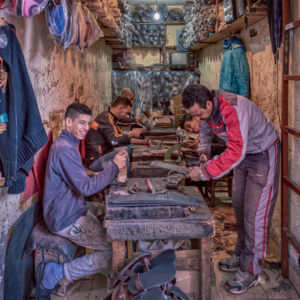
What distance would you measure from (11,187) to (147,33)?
835 centimetres

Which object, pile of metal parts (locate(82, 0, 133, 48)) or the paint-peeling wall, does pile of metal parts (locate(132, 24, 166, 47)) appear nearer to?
pile of metal parts (locate(82, 0, 133, 48))

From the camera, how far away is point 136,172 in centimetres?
363

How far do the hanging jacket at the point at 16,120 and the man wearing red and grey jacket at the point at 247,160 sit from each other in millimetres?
1289

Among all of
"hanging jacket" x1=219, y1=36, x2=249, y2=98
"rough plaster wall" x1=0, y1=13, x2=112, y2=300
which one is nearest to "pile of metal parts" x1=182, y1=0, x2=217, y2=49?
"hanging jacket" x1=219, y1=36, x2=249, y2=98

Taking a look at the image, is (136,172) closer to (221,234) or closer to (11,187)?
(221,234)

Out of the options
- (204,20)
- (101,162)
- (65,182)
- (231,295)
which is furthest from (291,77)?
(204,20)

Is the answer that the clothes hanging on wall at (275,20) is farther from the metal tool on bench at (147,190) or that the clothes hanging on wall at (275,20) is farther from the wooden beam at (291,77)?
the metal tool on bench at (147,190)

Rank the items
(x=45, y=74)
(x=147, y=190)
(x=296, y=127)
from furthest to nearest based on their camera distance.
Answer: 1. (x=45, y=74)
2. (x=296, y=127)
3. (x=147, y=190)

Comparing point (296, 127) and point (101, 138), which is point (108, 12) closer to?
point (101, 138)

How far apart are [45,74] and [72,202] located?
129 centimetres

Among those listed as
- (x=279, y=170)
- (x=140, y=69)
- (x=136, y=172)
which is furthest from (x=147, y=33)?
(x=279, y=170)

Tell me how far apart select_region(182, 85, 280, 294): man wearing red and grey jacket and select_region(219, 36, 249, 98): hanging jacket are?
1788 millimetres

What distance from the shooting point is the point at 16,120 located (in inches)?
79.0

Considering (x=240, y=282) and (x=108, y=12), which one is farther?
(x=108, y=12)
